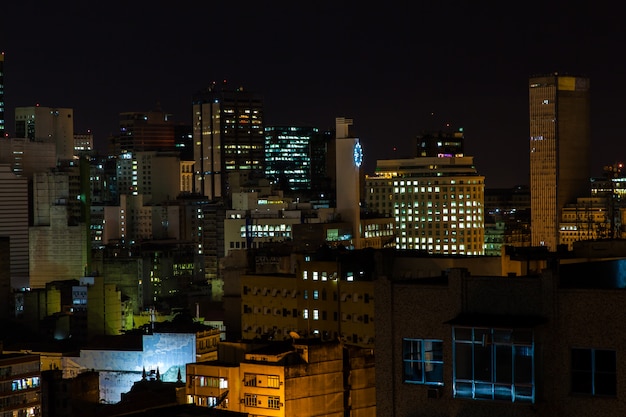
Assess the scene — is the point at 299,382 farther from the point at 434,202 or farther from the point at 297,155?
the point at 297,155

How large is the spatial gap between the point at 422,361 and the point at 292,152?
124 m

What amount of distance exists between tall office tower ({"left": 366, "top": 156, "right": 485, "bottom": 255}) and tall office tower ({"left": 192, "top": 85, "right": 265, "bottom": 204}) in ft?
94.1

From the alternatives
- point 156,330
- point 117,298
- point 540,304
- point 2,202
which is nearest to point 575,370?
point 540,304

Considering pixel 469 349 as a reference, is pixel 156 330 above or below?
below

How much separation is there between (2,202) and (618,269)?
85.0 metres

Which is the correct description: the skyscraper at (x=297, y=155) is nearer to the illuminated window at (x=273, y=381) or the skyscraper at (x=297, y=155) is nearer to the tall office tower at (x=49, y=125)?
the tall office tower at (x=49, y=125)

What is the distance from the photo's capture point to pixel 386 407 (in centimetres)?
1284

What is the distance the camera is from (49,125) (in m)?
123

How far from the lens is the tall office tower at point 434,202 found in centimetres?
9756

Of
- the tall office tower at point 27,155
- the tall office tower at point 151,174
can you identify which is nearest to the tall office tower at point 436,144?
the tall office tower at point 151,174

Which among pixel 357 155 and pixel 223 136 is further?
pixel 223 136

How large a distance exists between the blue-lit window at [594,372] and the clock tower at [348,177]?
57409 mm

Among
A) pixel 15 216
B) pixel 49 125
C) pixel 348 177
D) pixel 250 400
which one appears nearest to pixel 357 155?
pixel 348 177

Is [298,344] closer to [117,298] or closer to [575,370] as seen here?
[575,370]
